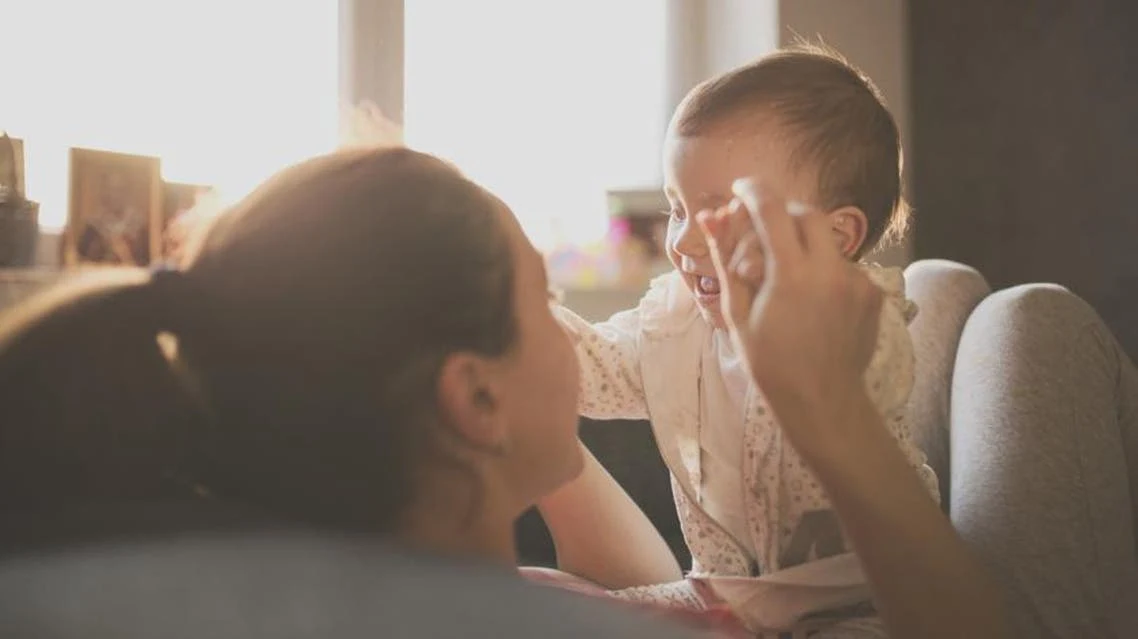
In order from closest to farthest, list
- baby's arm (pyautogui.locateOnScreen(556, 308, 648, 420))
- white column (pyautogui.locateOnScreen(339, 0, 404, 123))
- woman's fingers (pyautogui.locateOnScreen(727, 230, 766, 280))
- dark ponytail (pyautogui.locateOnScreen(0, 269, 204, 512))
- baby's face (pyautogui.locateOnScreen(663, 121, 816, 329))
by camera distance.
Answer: dark ponytail (pyautogui.locateOnScreen(0, 269, 204, 512)) → woman's fingers (pyautogui.locateOnScreen(727, 230, 766, 280)) → baby's face (pyautogui.locateOnScreen(663, 121, 816, 329)) → baby's arm (pyautogui.locateOnScreen(556, 308, 648, 420)) → white column (pyautogui.locateOnScreen(339, 0, 404, 123))

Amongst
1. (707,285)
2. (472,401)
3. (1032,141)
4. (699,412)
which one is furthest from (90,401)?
(1032,141)

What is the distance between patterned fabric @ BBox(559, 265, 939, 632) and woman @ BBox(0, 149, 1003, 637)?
0.38m

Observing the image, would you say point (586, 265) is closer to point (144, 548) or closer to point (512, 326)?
point (512, 326)

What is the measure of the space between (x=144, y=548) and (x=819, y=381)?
0.41m

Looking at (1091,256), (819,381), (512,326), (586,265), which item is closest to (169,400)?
(512,326)

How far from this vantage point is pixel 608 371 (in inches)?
50.4

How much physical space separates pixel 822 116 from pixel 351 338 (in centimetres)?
73

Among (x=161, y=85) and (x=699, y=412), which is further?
(x=161, y=85)

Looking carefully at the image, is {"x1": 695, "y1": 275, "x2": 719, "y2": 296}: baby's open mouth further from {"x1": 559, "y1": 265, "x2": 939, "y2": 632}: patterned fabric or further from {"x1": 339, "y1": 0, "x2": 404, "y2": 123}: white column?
{"x1": 339, "y1": 0, "x2": 404, "y2": 123}: white column

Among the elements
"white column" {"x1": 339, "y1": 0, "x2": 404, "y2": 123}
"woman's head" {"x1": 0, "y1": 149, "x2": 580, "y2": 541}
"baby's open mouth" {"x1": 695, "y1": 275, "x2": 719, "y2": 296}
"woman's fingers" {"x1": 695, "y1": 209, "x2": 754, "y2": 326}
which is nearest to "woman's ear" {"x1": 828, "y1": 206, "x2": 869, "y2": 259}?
"baby's open mouth" {"x1": 695, "y1": 275, "x2": 719, "y2": 296}

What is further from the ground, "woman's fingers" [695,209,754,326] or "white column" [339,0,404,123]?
"white column" [339,0,404,123]

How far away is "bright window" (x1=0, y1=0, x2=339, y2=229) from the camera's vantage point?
7.09 feet

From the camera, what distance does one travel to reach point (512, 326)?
676mm

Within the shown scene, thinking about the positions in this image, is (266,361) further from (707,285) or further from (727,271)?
(707,285)
